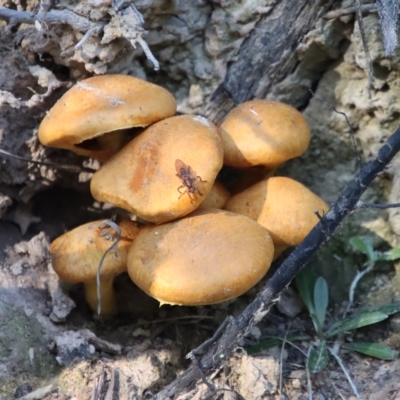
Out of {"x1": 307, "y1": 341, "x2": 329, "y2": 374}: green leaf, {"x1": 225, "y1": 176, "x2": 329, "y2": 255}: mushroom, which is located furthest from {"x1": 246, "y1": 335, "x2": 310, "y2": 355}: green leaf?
{"x1": 225, "y1": 176, "x2": 329, "y2": 255}: mushroom

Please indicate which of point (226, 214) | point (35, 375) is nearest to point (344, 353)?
point (226, 214)

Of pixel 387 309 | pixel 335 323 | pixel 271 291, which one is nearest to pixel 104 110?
pixel 271 291

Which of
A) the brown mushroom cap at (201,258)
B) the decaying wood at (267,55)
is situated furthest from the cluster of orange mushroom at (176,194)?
the decaying wood at (267,55)

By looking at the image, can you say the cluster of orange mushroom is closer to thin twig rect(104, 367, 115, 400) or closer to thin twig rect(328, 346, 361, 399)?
thin twig rect(104, 367, 115, 400)

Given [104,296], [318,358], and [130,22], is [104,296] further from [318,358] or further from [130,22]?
[130,22]

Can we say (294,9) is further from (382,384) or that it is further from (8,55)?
(382,384)

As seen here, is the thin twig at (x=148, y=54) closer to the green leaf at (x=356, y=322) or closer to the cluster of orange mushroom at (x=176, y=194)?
the cluster of orange mushroom at (x=176, y=194)
